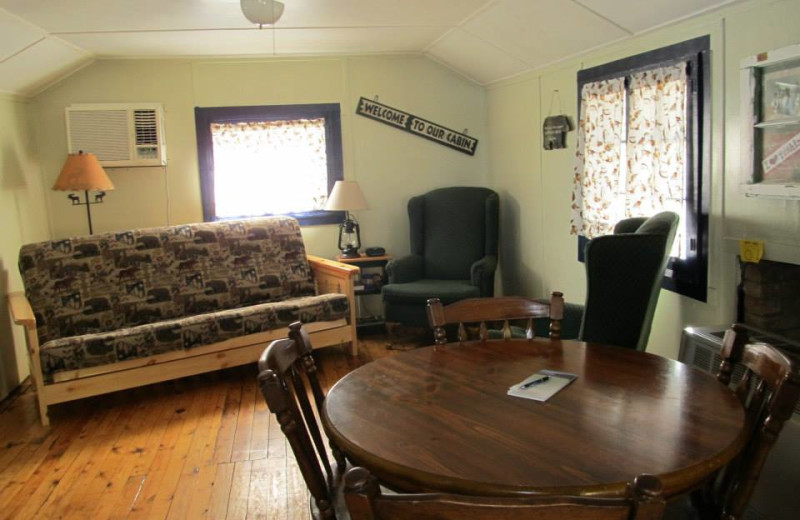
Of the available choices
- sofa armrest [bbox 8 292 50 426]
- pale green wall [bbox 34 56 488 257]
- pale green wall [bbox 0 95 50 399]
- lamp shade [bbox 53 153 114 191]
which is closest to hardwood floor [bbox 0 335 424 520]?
sofa armrest [bbox 8 292 50 426]

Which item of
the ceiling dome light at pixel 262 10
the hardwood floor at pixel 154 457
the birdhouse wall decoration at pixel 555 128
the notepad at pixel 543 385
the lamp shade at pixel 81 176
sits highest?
the ceiling dome light at pixel 262 10

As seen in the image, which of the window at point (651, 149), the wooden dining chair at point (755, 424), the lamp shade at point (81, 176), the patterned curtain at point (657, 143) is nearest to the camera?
the wooden dining chair at point (755, 424)

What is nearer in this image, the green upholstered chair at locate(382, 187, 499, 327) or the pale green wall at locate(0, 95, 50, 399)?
the pale green wall at locate(0, 95, 50, 399)

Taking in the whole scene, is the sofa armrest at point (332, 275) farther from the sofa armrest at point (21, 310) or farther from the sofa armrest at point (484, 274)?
the sofa armrest at point (21, 310)

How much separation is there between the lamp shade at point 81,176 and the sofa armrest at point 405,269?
2099 mm

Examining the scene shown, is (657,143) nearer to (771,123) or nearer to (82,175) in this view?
(771,123)

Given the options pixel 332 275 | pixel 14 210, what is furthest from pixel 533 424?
pixel 14 210

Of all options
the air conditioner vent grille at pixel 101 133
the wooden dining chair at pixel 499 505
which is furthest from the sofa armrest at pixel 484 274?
the wooden dining chair at pixel 499 505

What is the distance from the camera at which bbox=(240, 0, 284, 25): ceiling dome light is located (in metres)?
3.53

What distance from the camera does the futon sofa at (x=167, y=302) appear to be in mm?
3656

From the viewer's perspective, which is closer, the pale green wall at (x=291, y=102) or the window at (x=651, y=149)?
the window at (x=651, y=149)

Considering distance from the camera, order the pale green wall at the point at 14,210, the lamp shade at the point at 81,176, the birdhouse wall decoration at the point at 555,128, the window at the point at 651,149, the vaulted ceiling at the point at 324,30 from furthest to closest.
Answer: the lamp shade at the point at 81,176 < the birdhouse wall decoration at the point at 555,128 < the pale green wall at the point at 14,210 < the vaulted ceiling at the point at 324,30 < the window at the point at 651,149

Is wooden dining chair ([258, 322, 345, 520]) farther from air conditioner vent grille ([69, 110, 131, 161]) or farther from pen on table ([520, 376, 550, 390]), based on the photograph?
air conditioner vent grille ([69, 110, 131, 161])

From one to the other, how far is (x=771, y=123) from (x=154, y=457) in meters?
3.09
